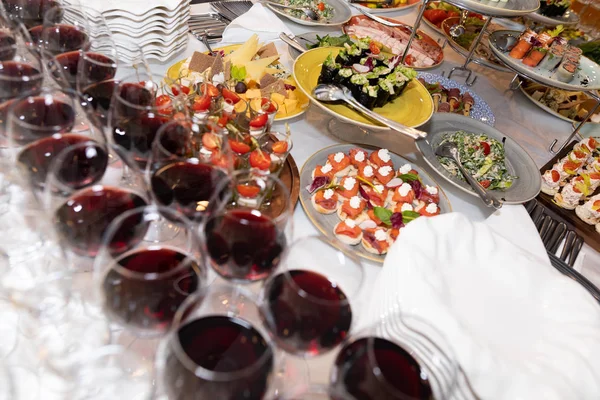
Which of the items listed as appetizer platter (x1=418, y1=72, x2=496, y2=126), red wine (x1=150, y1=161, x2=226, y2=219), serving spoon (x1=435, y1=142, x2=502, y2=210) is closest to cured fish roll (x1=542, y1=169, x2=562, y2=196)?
appetizer platter (x1=418, y1=72, x2=496, y2=126)

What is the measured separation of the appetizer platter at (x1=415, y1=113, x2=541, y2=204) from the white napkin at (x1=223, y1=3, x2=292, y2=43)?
83cm

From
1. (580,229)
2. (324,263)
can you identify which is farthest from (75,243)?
(580,229)

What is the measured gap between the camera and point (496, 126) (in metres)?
2.10

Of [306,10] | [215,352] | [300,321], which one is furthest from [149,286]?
[306,10]

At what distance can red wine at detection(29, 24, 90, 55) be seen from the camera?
123 cm

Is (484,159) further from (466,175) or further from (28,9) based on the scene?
(28,9)

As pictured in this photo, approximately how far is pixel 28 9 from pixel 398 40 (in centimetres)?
167

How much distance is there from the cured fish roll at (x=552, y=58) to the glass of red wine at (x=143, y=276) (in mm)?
2155

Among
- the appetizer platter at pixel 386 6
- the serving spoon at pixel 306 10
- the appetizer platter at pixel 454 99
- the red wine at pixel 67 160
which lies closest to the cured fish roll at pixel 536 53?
the appetizer platter at pixel 454 99

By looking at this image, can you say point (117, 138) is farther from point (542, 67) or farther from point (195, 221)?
point (542, 67)

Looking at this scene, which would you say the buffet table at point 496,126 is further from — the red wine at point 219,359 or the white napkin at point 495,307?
the red wine at point 219,359

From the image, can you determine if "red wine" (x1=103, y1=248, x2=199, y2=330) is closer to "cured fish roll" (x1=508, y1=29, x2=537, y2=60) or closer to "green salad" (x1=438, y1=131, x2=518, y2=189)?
"green salad" (x1=438, y1=131, x2=518, y2=189)

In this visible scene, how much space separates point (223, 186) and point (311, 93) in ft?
2.58

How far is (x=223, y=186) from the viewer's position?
0.85 meters
